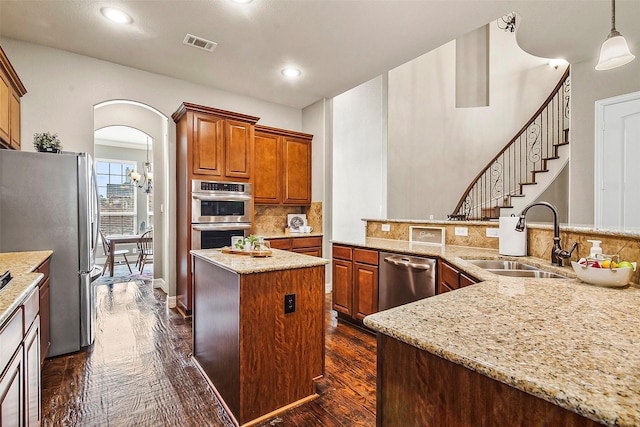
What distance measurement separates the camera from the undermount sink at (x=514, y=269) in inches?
71.2

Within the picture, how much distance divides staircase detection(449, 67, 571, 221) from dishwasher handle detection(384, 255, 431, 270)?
3262 millimetres

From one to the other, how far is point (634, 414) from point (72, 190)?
3.37 metres

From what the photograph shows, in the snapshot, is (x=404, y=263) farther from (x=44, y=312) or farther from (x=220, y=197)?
(x=44, y=312)

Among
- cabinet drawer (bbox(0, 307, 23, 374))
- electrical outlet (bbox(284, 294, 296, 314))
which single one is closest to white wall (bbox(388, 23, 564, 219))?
electrical outlet (bbox(284, 294, 296, 314))

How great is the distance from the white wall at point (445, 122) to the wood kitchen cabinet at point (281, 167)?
1916 mm

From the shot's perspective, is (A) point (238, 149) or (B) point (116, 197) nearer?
(A) point (238, 149)

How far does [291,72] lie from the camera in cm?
382

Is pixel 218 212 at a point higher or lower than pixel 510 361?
higher

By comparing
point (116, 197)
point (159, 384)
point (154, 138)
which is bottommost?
point (159, 384)

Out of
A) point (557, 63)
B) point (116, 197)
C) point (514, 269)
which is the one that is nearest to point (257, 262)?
point (514, 269)

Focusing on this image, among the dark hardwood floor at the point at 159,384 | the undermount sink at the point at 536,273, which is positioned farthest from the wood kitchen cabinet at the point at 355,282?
the undermount sink at the point at 536,273

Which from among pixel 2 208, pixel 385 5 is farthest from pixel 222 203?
pixel 385 5

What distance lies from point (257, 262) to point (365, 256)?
4.75 feet

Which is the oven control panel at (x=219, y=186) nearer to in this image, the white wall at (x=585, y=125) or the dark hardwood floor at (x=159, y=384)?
the dark hardwood floor at (x=159, y=384)
